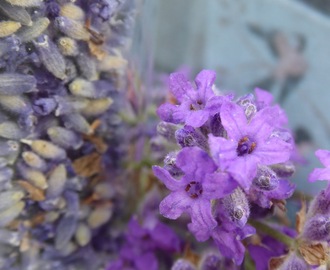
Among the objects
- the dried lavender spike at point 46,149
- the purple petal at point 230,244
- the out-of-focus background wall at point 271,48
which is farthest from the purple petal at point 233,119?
the out-of-focus background wall at point 271,48

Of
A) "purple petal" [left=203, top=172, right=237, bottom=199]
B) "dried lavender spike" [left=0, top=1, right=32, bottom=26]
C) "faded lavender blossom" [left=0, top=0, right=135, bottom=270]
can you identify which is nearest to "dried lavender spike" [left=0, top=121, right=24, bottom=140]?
"faded lavender blossom" [left=0, top=0, right=135, bottom=270]

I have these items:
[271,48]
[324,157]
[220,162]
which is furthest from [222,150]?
[271,48]

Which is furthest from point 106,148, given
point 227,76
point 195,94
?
point 227,76

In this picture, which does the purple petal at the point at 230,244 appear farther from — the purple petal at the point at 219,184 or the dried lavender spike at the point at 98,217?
the dried lavender spike at the point at 98,217

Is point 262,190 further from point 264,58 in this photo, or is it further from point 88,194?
point 264,58

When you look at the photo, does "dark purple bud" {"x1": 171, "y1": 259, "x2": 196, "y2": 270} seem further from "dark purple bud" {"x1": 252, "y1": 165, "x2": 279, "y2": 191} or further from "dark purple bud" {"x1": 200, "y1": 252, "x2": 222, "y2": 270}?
"dark purple bud" {"x1": 252, "y1": 165, "x2": 279, "y2": 191}

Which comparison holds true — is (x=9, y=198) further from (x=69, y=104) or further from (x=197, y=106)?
(x=197, y=106)
